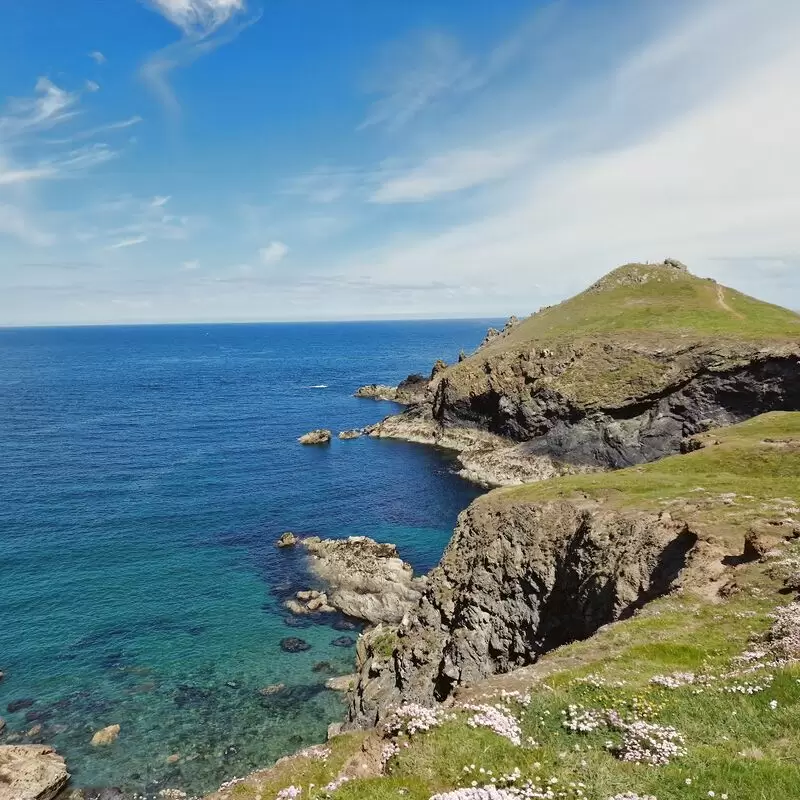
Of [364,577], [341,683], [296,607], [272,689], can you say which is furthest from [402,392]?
[272,689]

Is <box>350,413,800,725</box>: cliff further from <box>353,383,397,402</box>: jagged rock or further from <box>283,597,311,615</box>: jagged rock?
<box>353,383,397,402</box>: jagged rock

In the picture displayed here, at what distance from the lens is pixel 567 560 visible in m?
33.6

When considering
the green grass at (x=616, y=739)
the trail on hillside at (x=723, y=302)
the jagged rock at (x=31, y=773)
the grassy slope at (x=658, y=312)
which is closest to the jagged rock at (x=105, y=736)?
the jagged rock at (x=31, y=773)

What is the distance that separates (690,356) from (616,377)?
1140 cm

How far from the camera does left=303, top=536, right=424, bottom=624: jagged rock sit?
2044 inches

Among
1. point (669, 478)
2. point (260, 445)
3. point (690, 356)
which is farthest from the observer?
point (260, 445)

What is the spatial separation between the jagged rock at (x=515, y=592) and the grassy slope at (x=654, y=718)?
5018 millimetres

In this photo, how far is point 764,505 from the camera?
30.4 metres

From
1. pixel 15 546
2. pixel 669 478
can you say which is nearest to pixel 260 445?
pixel 15 546

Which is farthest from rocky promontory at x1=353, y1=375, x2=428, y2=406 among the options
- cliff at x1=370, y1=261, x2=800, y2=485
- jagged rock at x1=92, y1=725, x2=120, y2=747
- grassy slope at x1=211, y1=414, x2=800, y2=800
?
grassy slope at x1=211, y1=414, x2=800, y2=800

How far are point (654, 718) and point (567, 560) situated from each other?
19108 millimetres

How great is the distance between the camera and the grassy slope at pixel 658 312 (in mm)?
97312

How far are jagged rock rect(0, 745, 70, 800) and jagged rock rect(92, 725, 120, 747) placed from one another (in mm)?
2098

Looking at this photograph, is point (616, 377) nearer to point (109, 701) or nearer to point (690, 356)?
point (690, 356)
